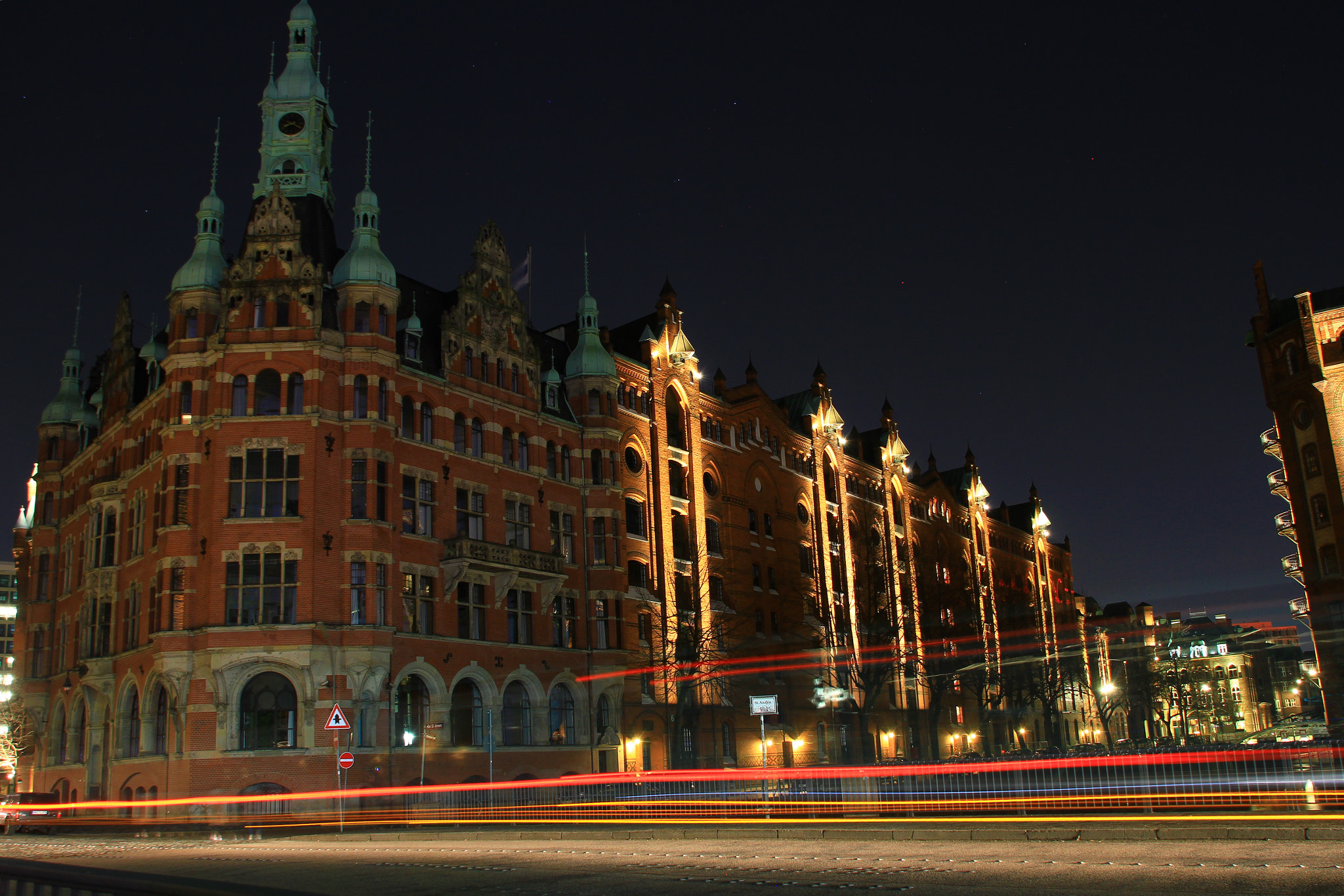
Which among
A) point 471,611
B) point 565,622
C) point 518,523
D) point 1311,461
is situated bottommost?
point 565,622

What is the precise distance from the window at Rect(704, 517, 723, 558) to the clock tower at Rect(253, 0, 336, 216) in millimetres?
27139

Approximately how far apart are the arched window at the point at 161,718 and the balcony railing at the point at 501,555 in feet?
39.0

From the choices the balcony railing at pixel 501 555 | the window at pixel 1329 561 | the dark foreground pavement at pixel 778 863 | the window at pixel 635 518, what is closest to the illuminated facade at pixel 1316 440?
the window at pixel 1329 561

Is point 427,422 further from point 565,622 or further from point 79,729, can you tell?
point 79,729

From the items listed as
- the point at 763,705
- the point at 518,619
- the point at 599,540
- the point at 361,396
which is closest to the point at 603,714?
the point at 518,619

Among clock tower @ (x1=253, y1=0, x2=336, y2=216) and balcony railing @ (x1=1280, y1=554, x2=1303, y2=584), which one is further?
balcony railing @ (x1=1280, y1=554, x2=1303, y2=584)

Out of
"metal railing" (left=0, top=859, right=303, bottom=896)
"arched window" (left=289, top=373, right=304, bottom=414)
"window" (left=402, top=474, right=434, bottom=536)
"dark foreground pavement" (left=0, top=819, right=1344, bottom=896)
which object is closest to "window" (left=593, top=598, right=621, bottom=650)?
"window" (left=402, top=474, right=434, bottom=536)

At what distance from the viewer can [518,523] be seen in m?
51.2

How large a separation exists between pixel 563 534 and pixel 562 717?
8.57m

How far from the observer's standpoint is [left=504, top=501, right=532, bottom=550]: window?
5084 cm

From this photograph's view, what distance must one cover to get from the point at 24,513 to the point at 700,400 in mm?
42106

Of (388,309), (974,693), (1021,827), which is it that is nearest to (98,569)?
(388,309)

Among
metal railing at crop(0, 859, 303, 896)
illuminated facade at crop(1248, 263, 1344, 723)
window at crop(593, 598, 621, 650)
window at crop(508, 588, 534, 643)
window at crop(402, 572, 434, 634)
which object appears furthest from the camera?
illuminated facade at crop(1248, 263, 1344, 723)

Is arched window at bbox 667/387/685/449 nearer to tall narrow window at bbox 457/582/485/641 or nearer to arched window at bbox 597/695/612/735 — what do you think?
arched window at bbox 597/695/612/735
